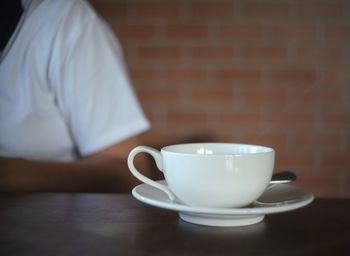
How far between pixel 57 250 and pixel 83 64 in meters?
0.63

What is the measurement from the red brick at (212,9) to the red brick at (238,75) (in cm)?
17

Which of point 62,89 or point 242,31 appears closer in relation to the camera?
point 62,89

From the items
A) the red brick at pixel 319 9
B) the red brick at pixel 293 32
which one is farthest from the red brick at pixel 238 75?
the red brick at pixel 319 9

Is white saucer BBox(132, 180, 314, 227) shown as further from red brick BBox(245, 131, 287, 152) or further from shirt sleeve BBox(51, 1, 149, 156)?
red brick BBox(245, 131, 287, 152)

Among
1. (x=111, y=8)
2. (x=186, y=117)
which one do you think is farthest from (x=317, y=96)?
(x=111, y=8)

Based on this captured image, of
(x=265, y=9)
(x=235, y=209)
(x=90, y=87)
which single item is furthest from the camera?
(x=265, y=9)

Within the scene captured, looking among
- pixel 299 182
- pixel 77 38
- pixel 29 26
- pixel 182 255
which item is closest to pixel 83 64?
pixel 77 38

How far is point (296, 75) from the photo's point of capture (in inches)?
56.6

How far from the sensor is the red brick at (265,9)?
4.67ft

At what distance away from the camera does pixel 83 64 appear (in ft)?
3.15

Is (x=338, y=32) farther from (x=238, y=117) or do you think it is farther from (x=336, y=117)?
(x=238, y=117)

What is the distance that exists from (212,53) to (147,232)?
106 cm

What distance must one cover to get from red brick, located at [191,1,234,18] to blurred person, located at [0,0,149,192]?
0.49 metres

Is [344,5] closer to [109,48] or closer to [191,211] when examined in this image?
[109,48]
